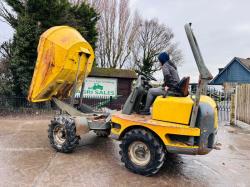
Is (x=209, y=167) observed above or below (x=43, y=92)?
below

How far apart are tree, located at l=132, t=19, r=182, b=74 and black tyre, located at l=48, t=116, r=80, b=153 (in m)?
25.0

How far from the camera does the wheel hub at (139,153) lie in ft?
15.4

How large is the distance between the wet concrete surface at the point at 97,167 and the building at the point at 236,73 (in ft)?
81.8

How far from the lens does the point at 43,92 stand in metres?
6.51

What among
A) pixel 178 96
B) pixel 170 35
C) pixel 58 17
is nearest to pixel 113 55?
pixel 170 35

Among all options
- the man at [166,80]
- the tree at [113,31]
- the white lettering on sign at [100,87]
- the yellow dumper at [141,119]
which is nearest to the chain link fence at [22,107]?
the white lettering on sign at [100,87]

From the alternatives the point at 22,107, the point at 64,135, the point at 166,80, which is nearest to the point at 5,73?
the point at 22,107

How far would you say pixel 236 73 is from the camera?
3128 cm

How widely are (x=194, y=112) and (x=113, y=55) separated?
962 inches

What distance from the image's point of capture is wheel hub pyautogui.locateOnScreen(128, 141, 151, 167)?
15.4ft

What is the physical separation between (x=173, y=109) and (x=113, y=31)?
966 inches

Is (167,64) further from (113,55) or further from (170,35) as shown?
(170,35)

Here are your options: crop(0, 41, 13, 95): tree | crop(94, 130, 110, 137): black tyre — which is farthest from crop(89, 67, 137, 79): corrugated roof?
crop(94, 130, 110, 137): black tyre

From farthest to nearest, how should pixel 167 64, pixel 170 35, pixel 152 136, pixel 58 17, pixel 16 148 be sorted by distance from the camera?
pixel 170 35
pixel 58 17
pixel 16 148
pixel 167 64
pixel 152 136
